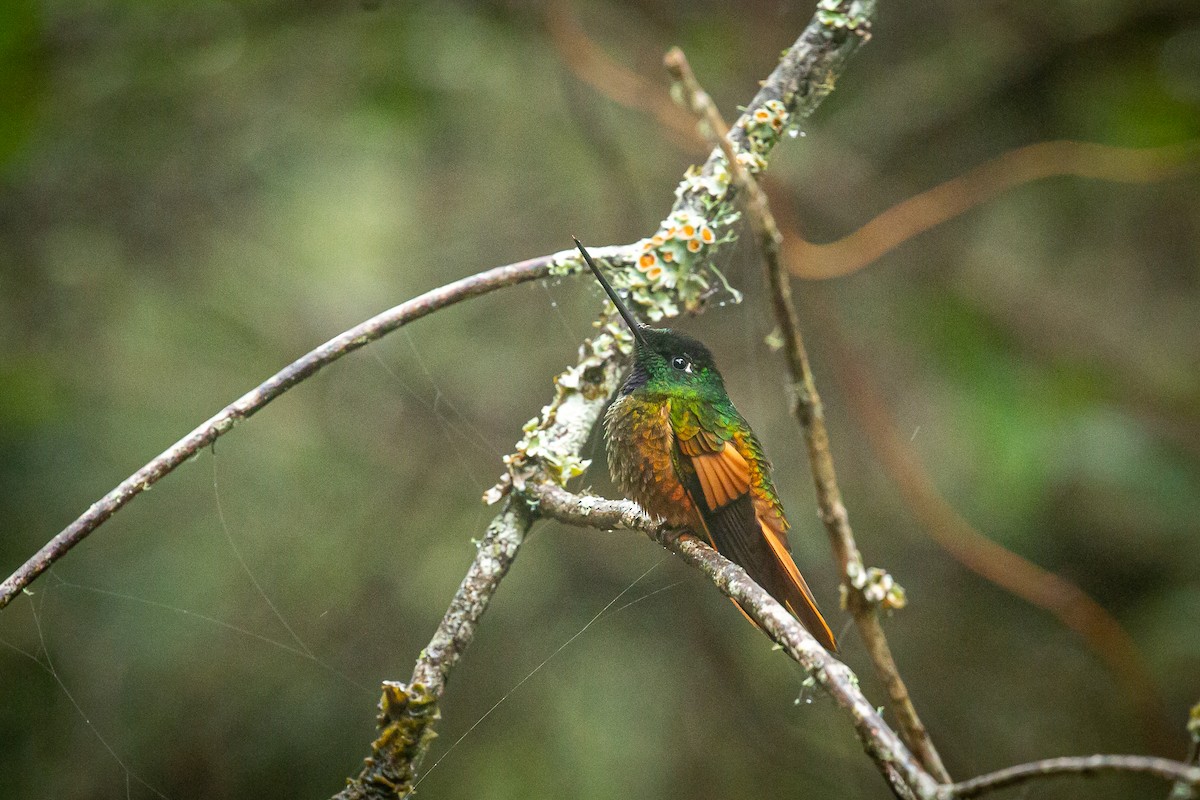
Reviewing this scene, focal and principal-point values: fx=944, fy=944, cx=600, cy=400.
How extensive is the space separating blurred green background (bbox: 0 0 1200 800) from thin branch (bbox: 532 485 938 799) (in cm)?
150

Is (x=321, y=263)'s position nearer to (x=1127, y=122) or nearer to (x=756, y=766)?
(x=756, y=766)

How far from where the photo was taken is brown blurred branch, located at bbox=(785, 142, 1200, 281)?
133 inches

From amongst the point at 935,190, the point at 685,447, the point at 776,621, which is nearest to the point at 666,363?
the point at 685,447

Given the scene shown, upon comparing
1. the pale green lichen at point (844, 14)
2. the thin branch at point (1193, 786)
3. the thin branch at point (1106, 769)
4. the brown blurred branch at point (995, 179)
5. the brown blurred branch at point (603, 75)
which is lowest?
the thin branch at point (1193, 786)

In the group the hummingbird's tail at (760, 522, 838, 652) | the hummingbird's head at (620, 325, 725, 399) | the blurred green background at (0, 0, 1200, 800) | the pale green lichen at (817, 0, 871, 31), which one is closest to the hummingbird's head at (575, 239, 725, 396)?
the hummingbird's head at (620, 325, 725, 399)

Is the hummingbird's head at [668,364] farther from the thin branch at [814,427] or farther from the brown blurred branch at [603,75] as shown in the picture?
the brown blurred branch at [603,75]

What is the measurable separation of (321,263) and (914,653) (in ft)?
10.2

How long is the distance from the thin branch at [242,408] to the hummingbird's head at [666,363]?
19 centimetres

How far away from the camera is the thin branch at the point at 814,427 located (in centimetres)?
78

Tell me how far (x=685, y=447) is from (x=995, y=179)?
2.50 metres

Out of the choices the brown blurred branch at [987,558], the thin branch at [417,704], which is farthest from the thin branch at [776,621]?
the brown blurred branch at [987,558]

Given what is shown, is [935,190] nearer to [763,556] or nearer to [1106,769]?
[763,556]

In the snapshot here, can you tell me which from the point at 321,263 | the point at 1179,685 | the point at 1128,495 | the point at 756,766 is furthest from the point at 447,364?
the point at 1179,685

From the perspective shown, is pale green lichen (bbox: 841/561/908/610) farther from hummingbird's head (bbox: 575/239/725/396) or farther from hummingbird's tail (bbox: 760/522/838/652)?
hummingbird's head (bbox: 575/239/725/396)
